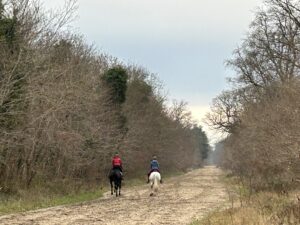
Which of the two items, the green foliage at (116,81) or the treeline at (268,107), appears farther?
the green foliage at (116,81)

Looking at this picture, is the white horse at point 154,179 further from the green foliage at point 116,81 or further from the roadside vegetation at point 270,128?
the green foliage at point 116,81

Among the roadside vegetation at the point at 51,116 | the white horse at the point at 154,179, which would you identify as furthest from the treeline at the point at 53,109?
the white horse at the point at 154,179

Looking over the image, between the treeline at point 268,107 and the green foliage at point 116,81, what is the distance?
406 inches

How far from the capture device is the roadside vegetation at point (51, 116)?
80.5ft

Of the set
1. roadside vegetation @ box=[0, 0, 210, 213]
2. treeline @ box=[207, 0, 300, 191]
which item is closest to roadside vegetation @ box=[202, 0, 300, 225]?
treeline @ box=[207, 0, 300, 191]

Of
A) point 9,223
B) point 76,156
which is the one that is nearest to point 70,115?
point 76,156

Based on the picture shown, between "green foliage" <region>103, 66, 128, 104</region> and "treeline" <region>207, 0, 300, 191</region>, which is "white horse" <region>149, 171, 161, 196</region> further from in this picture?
"green foliage" <region>103, 66, 128, 104</region>

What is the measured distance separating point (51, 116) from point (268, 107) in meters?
14.3

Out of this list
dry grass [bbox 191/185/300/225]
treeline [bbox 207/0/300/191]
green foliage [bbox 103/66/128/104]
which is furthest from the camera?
green foliage [bbox 103/66/128/104]

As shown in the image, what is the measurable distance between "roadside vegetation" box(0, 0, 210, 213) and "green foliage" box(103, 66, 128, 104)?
0.27 feet

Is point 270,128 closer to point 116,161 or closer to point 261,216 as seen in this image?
point 116,161

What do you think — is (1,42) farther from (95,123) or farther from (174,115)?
(174,115)

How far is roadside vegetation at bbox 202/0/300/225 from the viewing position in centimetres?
1717

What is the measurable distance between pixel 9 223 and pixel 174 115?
7719 centimetres
